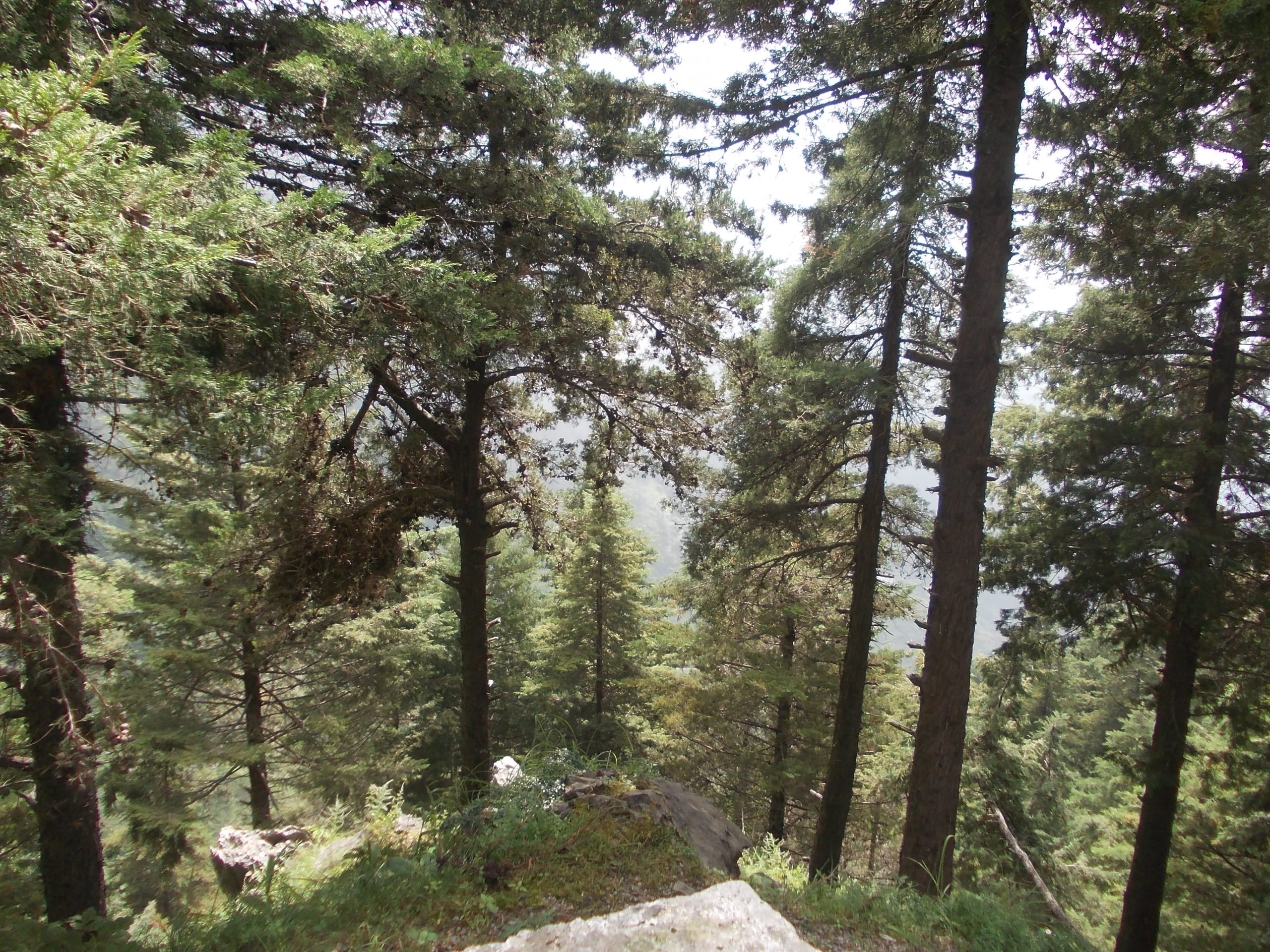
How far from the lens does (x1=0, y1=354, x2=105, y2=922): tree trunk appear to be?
4.64 metres

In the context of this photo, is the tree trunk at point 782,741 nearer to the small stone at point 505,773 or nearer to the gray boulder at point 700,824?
the small stone at point 505,773

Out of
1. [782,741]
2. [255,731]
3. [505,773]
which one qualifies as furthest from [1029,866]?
[255,731]

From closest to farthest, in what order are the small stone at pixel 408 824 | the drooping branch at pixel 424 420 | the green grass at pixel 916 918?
the green grass at pixel 916 918 → the small stone at pixel 408 824 → the drooping branch at pixel 424 420

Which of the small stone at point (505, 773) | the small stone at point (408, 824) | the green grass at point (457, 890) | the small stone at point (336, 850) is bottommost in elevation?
the small stone at point (336, 850)

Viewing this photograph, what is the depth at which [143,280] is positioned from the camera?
2.78 metres

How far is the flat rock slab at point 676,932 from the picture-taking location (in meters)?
2.67

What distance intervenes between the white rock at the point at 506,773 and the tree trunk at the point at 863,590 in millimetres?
Answer: 4292

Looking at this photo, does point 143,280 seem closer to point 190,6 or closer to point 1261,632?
point 190,6

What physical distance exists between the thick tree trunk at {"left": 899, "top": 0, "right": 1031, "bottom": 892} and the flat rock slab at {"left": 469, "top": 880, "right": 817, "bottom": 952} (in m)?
3.82

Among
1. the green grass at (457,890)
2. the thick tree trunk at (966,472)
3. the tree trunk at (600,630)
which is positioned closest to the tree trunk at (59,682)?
the green grass at (457,890)

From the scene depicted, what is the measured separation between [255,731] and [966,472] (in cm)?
1337

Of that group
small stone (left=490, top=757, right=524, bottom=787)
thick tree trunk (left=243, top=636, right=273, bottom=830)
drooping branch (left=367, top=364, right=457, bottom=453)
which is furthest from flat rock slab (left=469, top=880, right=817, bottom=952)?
thick tree trunk (left=243, top=636, right=273, bottom=830)

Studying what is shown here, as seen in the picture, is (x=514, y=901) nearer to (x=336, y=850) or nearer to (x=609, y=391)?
(x=336, y=850)

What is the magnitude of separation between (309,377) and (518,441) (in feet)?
13.5
